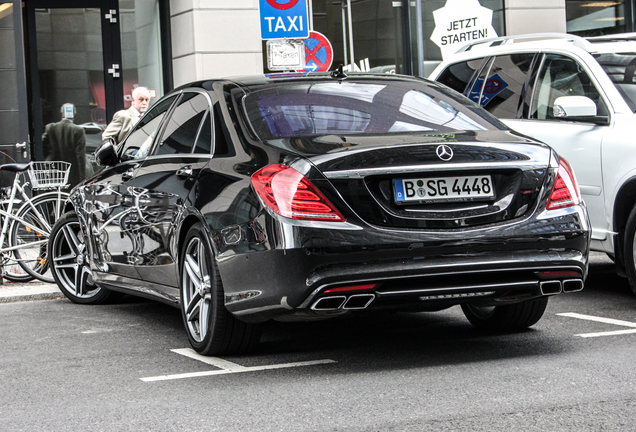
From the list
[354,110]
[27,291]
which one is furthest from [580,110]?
[27,291]

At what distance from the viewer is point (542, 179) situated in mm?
5215

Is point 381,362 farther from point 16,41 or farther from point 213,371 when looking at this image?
point 16,41

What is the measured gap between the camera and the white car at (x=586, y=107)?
7.19 metres

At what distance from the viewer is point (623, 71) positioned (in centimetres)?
772

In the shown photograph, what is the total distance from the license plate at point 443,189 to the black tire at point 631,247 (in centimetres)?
229

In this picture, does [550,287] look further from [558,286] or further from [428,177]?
[428,177]

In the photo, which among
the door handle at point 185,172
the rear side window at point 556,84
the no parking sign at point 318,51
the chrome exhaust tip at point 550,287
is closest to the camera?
the chrome exhaust tip at point 550,287

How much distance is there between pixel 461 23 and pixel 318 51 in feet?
7.92

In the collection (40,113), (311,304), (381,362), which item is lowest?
(381,362)

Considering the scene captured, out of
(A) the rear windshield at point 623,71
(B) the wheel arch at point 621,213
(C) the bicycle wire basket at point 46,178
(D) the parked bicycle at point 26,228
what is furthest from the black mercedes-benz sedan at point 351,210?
(C) the bicycle wire basket at point 46,178

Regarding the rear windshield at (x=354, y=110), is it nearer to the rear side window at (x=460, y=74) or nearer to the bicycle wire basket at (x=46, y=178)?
the rear side window at (x=460, y=74)

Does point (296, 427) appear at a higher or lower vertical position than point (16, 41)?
lower

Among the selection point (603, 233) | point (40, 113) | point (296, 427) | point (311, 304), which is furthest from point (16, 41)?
point (296, 427)

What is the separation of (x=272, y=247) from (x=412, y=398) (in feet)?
3.20
